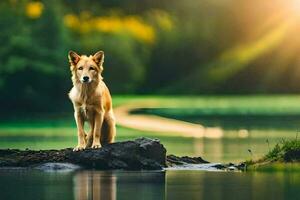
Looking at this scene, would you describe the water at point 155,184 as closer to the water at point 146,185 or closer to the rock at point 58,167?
the water at point 146,185

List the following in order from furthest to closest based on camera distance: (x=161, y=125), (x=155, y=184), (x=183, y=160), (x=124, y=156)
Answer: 1. (x=161, y=125)
2. (x=183, y=160)
3. (x=124, y=156)
4. (x=155, y=184)

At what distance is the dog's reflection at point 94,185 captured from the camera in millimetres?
12836

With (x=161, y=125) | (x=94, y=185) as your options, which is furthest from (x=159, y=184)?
(x=161, y=125)

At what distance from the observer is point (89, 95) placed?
51.6 ft

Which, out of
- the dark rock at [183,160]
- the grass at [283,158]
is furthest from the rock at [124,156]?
the grass at [283,158]

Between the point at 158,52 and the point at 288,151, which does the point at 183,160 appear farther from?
the point at 158,52

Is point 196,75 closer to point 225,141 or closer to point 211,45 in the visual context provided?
point 211,45

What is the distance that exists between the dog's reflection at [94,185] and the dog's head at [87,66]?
49.2 inches

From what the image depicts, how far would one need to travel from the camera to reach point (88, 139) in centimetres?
1594

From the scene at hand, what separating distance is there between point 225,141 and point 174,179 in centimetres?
→ 923

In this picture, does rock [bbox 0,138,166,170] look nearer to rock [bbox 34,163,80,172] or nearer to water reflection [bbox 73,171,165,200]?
rock [bbox 34,163,80,172]

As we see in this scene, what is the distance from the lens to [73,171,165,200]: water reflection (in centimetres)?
1291

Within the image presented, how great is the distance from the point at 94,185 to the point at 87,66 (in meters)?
2.17

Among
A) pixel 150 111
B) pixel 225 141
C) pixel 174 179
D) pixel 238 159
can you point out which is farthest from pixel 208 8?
pixel 174 179
